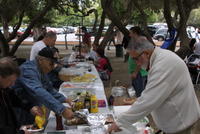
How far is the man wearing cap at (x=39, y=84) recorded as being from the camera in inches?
127

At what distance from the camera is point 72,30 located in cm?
4575

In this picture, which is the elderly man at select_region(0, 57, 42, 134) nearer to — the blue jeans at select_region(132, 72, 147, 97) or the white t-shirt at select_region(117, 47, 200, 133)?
the white t-shirt at select_region(117, 47, 200, 133)

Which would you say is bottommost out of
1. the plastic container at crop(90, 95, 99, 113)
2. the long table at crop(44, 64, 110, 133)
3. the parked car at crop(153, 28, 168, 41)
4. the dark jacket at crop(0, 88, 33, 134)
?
the parked car at crop(153, 28, 168, 41)

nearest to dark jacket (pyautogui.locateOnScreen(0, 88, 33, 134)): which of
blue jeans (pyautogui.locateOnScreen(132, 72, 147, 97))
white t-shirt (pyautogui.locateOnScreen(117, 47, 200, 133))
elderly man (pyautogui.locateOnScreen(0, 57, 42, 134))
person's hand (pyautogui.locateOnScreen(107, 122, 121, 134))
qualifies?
elderly man (pyautogui.locateOnScreen(0, 57, 42, 134))

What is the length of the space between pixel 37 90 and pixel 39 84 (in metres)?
0.10

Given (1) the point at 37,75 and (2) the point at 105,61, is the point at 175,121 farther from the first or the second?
(2) the point at 105,61

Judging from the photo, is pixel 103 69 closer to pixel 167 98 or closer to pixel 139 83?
pixel 139 83

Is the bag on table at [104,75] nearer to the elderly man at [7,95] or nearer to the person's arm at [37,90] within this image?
the person's arm at [37,90]

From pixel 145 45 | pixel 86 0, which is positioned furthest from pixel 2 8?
pixel 145 45

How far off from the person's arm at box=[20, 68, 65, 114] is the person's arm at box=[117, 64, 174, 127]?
0.89m

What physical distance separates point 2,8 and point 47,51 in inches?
485

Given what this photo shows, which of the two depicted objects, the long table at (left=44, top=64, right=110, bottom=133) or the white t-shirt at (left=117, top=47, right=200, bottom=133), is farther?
the long table at (left=44, top=64, right=110, bottom=133)

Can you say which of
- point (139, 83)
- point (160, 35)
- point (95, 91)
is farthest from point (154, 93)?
point (160, 35)

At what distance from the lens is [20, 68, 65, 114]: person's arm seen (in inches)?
126
